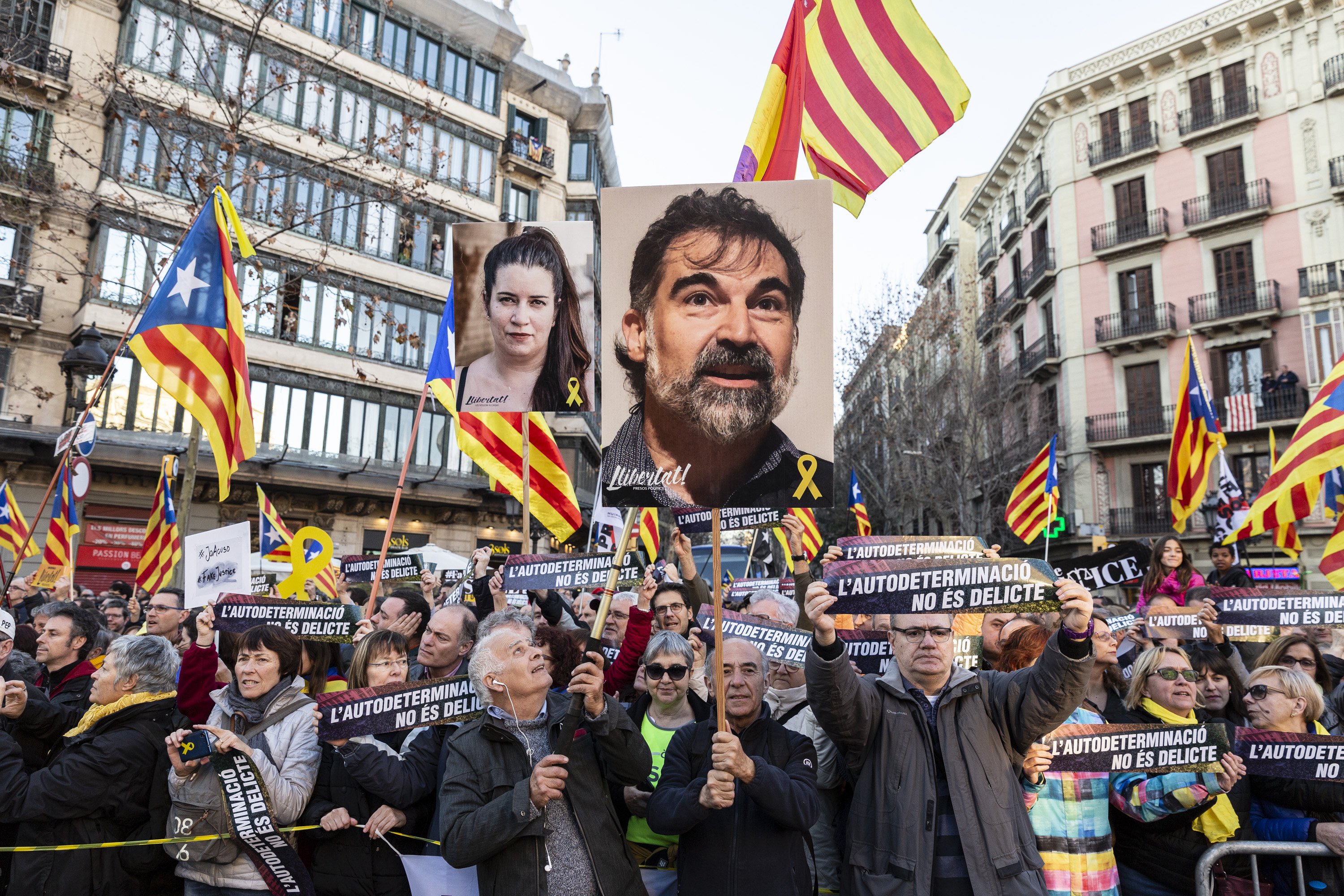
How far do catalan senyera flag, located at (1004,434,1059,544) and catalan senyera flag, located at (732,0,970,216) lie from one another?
28.4ft

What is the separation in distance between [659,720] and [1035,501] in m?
11.1

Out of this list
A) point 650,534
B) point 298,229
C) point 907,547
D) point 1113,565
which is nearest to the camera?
point 1113,565

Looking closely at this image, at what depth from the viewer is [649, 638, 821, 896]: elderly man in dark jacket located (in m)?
3.30

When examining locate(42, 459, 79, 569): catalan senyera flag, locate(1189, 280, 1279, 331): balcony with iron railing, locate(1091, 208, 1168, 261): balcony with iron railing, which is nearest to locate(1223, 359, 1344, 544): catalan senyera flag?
locate(42, 459, 79, 569): catalan senyera flag

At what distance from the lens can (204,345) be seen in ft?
21.5

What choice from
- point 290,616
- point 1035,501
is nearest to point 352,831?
point 290,616

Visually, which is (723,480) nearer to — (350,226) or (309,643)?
(309,643)

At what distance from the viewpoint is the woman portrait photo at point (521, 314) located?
18.4ft

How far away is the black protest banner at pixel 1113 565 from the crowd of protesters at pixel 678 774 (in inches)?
→ 21.4

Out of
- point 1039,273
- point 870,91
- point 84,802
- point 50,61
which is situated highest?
point 1039,273

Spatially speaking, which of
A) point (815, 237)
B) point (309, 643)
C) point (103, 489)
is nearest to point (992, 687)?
point (815, 237)

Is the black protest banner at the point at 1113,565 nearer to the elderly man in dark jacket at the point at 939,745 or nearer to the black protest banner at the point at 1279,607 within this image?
the black protest banner at the point at 1279,607

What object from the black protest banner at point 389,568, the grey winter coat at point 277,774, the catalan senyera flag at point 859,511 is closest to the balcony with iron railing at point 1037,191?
the catalan senyera flag at point 859,511

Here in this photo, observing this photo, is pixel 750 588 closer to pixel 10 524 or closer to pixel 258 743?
pixel 258 743
